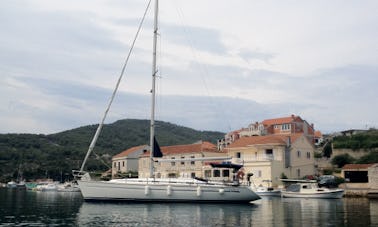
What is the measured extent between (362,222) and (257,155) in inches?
1453

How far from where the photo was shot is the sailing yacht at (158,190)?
1399 inches

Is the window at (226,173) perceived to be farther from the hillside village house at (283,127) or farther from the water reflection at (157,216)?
the hillside village house at (283,127)

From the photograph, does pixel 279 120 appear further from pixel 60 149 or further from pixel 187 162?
pixel 60 149

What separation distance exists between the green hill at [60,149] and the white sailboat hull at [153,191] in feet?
142

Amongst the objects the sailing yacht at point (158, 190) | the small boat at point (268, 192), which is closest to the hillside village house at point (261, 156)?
the small boat at point (268, 192)

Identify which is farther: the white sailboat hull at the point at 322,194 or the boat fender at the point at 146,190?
the white sailboat hull at the point at 322,194

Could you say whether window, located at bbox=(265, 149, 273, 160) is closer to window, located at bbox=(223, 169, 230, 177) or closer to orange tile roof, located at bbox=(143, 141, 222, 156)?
orange tile roof, located at bbox=(143, 141, 222, 156)

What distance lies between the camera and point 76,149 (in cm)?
11981

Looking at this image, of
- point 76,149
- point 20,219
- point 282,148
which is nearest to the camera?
point 20,219

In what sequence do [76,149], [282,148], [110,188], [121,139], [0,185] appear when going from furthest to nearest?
[121,139], [76,149], [0,185], [282,148], [110,188]

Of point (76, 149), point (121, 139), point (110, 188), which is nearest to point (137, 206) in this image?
point (110, 188)

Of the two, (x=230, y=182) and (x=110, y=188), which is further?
(x=230, y=182)

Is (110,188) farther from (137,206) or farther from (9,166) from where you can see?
(9,166)

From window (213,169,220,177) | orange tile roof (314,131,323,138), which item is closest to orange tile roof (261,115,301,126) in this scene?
orange tile roof (314,131,323,138)
